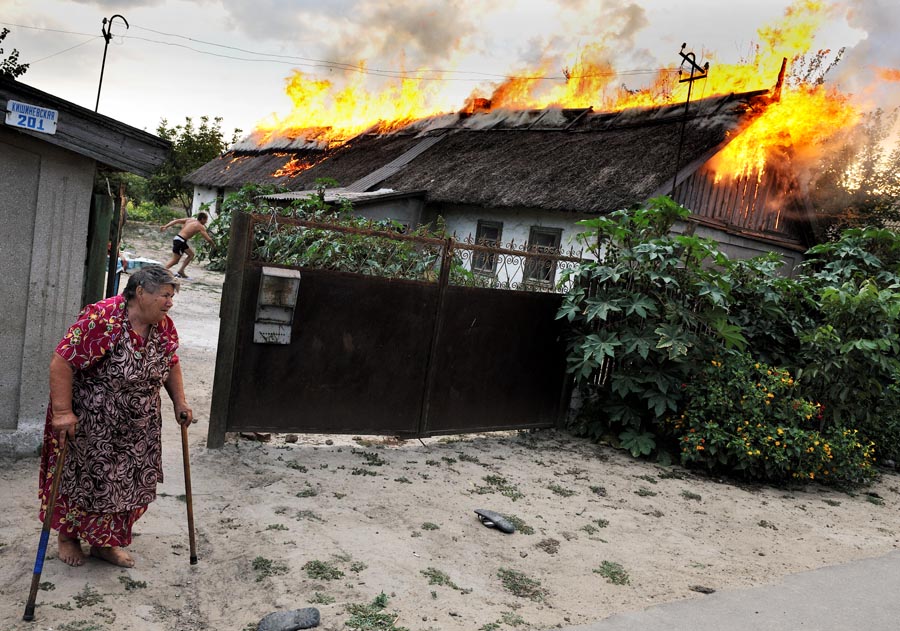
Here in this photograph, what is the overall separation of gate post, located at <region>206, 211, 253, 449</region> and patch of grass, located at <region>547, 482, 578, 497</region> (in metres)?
2.67

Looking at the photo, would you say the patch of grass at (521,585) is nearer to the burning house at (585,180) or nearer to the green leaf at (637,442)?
the green leaf at (637,442)

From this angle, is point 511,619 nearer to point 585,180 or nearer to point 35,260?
point 35,260

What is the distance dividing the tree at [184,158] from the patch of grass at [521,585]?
30.2 m

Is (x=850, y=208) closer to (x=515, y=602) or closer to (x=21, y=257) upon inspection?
(x=515, y=602)

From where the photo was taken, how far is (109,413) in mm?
3350

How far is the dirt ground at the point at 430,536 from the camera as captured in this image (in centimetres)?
341

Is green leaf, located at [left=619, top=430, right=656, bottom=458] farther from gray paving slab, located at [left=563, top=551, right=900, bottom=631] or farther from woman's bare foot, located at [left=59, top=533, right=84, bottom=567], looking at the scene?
woman's bare foot, located at [left=59, top=533, right=84, bottom=567]

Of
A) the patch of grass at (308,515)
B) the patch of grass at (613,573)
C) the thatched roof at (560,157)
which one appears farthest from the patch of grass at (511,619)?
the thatched roof at (560,157)

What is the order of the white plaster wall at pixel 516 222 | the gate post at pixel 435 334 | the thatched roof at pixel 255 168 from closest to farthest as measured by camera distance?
1. the gate post at pixel 435 334
2. the white plaster wall at pixel 516 222
3. the thatched roof at pixel 255 168

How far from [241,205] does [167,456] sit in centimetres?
1201

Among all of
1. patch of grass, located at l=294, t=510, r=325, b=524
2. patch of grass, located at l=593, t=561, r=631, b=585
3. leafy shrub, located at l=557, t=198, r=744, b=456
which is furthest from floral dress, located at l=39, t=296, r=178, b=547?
leafy shrub, located at l=557, t=198, r=744, b=456

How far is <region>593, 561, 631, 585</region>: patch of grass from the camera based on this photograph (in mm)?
4156

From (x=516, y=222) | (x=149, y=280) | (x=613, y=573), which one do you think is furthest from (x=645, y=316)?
(x=516, y=222)

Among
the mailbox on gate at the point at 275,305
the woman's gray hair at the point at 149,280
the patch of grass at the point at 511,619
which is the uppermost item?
the woman's gray hair at the point at 149,280
